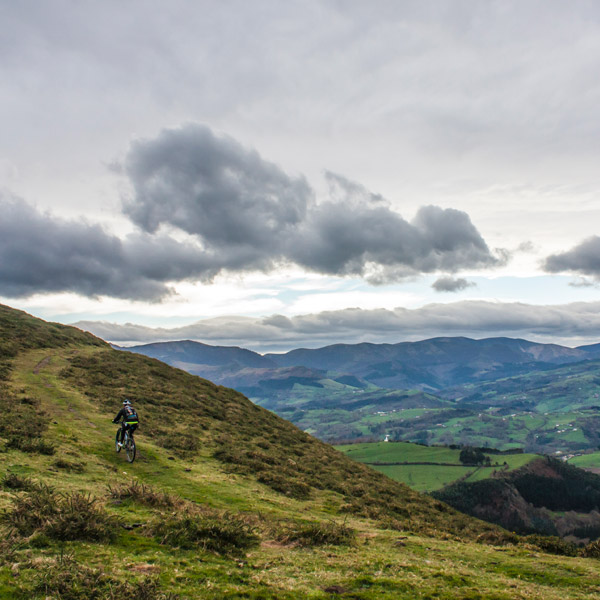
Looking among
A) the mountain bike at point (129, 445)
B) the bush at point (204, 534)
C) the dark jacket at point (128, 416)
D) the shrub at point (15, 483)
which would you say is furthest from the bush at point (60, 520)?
the mountain bike at point (129, 445)

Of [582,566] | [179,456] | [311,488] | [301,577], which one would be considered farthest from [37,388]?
[582,566]

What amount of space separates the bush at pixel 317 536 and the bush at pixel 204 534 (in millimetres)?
1880

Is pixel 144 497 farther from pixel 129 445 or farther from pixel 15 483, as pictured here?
pixel 129 445

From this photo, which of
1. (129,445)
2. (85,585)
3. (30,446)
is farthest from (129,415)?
(85,585)

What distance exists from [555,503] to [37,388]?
235 metres

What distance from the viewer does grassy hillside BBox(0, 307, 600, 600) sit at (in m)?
10.7

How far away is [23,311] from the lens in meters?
84.8

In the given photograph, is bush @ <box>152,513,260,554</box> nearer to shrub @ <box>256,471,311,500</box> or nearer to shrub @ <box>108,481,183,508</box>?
shrub @ <box>108,481,183,508</box>

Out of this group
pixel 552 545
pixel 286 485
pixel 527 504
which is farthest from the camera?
pixel 527 504

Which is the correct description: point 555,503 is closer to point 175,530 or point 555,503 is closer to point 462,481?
point 462,481

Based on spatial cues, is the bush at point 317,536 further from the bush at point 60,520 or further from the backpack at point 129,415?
the backpack at point 129,415

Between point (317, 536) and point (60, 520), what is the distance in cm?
1003

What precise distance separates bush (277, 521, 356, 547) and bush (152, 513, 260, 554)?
1880mm

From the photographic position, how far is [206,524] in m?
14.1
